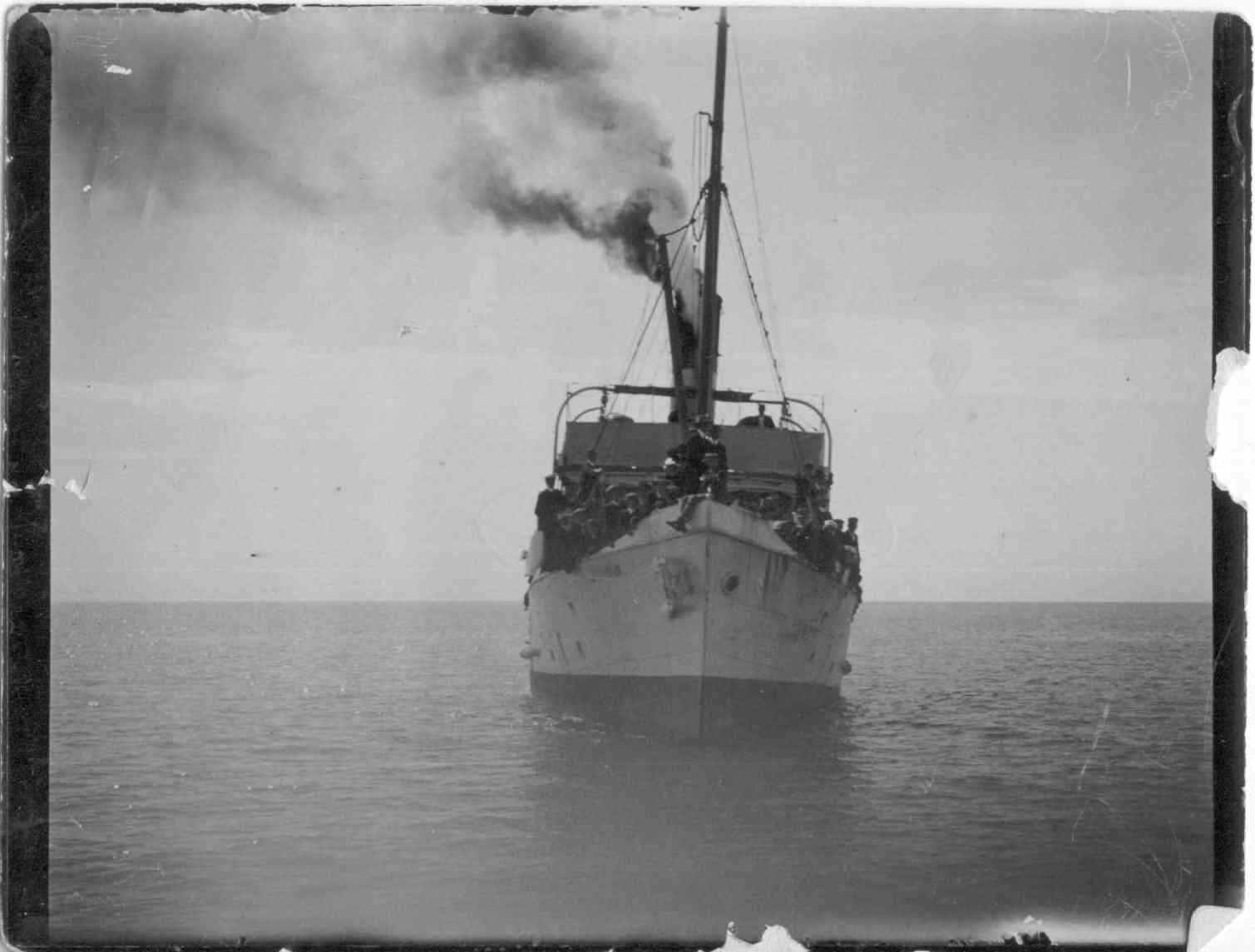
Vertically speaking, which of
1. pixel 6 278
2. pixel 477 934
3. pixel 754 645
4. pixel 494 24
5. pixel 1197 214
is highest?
pixel 494 24

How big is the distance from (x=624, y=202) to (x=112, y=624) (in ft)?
11.1

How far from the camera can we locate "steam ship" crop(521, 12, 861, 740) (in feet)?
24.8

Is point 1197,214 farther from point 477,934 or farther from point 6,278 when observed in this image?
point 6,278

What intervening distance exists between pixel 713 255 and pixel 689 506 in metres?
1.84

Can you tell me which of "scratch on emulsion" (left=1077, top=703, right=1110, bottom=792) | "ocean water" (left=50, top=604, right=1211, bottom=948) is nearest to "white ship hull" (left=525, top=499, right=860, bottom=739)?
"ocean water" (left=50, top=604, right=1211, bottom=948)

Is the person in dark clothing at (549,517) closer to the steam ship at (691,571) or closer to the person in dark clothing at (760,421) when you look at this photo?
the steam ship at (691,571)

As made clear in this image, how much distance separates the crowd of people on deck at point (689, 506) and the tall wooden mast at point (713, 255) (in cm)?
29

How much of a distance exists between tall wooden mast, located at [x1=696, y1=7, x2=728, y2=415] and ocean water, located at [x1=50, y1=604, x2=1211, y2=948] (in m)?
2.64

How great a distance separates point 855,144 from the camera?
5816 mm

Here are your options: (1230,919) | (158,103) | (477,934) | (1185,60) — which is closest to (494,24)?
(158,103)

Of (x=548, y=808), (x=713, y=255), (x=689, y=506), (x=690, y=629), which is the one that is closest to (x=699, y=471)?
(x=689, y=506)

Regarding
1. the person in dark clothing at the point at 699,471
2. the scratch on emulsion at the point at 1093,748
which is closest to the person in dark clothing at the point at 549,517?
the person in dark clothing at the point at 699,471

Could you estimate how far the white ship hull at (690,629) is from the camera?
7.66 metres

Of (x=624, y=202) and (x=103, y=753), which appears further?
(x=624, y=202)
